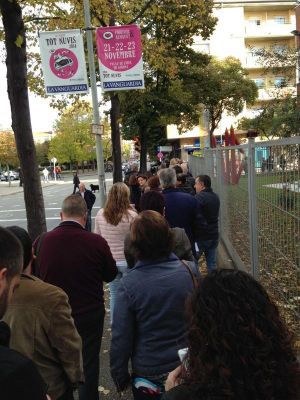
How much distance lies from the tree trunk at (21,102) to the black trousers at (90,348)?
145 inches

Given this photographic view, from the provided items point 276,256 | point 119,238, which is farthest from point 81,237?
point 276,256

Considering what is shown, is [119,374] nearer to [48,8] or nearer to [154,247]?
[154,247]

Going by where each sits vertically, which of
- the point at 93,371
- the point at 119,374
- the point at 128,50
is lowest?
the point at 93,371

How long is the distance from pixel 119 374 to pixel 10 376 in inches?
55.7

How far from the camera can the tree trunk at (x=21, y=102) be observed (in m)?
6.62

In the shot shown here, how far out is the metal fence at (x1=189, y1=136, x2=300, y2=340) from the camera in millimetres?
3391

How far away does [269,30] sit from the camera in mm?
57469

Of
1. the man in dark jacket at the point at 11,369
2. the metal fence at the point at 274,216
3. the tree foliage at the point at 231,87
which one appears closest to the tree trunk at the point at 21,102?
the metal fence at the point at 274,216

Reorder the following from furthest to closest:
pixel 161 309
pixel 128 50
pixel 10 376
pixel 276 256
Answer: pixel 128 50 → pixel 276 256 → pixel 161 309 → pixel 10 376

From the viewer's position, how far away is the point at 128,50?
361 inches

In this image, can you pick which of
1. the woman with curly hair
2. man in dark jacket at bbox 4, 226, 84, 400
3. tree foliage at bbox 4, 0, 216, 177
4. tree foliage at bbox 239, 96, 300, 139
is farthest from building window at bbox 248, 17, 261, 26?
the woman with curly hair

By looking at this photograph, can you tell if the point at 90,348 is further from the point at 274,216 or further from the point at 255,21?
the point at 255,21

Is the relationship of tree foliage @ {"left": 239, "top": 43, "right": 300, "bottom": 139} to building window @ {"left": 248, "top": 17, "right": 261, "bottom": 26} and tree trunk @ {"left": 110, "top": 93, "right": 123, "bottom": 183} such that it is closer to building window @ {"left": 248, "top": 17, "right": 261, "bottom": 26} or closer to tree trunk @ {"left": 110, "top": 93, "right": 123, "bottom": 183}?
tree trunk @ {"left": 110, "top": 93, "right": 123, "bottom": 183}

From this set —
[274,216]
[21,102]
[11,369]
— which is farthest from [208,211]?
[11,369]
